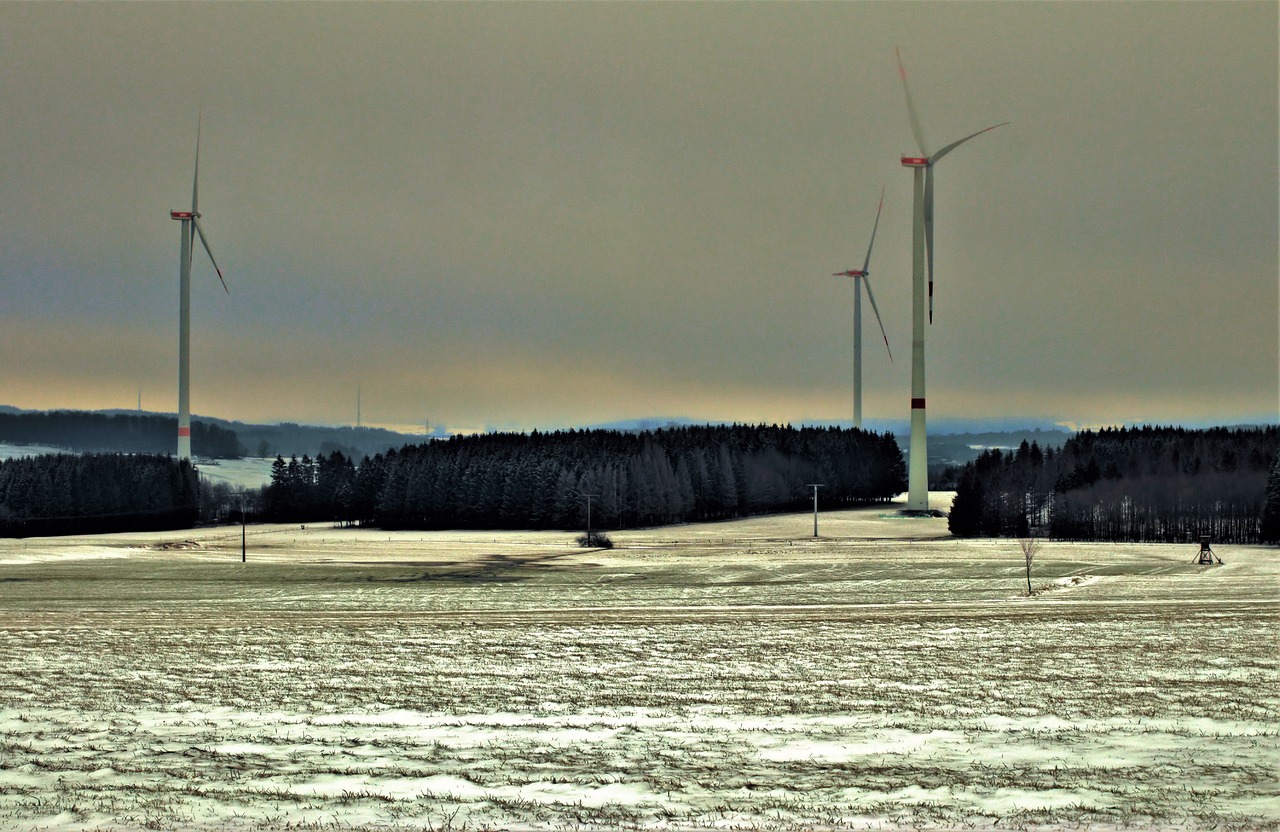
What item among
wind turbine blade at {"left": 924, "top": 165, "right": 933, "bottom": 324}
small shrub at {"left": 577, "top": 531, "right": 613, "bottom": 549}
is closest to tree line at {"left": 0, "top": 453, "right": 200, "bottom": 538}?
small shrub at {"left": 577, "top": 531, "right": 613, "bottom": 549}

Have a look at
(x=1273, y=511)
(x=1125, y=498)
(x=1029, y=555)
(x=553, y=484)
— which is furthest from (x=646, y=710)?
(x=553, y=484)

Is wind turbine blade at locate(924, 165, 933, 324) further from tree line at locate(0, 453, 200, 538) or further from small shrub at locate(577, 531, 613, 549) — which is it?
tree line at locate(0, 453, 200, 538)

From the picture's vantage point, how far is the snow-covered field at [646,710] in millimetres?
18422

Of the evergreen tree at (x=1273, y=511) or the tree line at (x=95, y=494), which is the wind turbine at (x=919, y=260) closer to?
the evergreen tree at (x=1273, y=511)

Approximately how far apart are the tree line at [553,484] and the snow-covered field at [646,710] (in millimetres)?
94852

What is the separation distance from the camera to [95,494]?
6752 inches

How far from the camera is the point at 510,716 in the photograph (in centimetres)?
2581

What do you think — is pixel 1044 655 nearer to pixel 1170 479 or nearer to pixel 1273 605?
pixel 1273 605

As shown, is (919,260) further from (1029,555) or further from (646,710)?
(646,710)

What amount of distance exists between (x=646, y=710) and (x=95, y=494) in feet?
543

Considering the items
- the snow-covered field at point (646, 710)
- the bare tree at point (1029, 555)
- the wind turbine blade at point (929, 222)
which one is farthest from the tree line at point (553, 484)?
the snow-covered field at point (646, 710)

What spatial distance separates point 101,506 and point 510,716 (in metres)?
164

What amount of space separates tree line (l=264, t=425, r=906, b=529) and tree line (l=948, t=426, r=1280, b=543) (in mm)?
39454

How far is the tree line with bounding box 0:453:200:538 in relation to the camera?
163 metres
